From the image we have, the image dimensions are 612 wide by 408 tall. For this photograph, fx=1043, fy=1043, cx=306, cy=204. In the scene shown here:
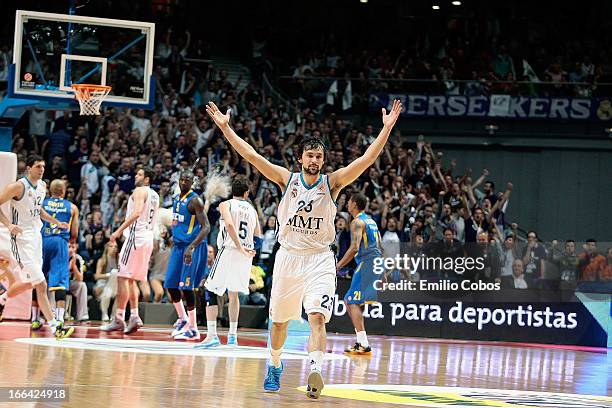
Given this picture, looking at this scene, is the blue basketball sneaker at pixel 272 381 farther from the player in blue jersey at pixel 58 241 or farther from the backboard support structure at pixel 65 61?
the backboard support structure at pixel 65 61

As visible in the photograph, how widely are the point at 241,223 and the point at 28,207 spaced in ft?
9.17

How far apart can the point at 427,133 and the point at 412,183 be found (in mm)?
4647

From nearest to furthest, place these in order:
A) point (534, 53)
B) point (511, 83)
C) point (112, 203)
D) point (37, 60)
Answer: point (37, 60) → point (112, 203) → point (511, 83) → point (534, 53)

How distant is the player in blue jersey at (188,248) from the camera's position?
1421 centimetres

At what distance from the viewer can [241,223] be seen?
13.9m

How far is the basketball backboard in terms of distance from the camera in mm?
15984

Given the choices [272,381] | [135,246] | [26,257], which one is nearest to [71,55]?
[135,246]

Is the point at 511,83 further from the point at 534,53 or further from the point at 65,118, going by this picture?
the point at 65,118

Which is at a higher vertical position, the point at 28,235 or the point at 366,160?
the point at 366,160

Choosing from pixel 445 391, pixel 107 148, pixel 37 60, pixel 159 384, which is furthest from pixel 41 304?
pixel 107 148

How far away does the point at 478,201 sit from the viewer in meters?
23.6

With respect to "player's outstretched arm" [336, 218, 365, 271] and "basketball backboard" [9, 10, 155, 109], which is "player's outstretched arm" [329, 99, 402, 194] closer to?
"player's outstretched arm" [336, 218, 365, 271]

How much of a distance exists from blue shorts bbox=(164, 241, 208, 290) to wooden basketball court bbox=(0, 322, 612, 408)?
0.81m

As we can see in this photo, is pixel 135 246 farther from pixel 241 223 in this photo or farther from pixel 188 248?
pixel 241 223
